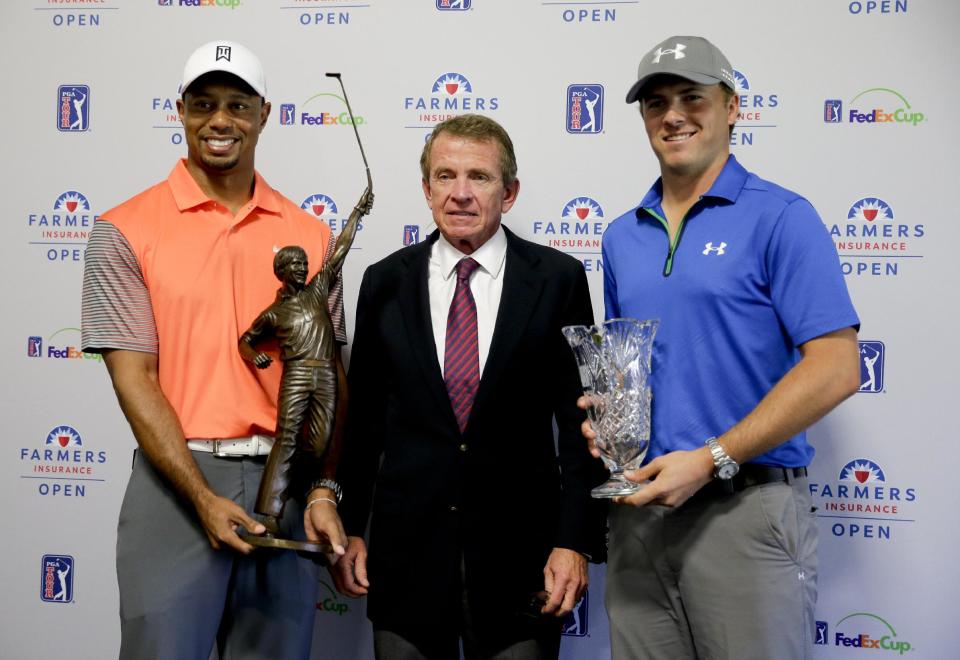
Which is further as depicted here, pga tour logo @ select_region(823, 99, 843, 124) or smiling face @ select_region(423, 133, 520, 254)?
pga tour logo @ select_region(823, 99, 843, 124)

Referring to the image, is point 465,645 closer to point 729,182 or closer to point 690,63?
point 729,182

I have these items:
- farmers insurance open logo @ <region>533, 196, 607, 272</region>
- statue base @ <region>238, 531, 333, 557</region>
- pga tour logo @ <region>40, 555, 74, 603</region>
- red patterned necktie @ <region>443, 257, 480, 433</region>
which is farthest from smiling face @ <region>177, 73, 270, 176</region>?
pga tour logo @ <region>40, 555, 74, 603</region>

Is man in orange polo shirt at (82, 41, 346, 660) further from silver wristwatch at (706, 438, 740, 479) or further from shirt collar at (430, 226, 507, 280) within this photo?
silver wristwatch at (706, 438, 740, 479)

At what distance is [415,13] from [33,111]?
4.17 ft

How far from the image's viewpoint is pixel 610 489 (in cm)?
152

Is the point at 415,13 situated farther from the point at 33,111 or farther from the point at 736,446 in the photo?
the point at 736,446

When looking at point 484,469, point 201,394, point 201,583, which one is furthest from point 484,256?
point 201,583

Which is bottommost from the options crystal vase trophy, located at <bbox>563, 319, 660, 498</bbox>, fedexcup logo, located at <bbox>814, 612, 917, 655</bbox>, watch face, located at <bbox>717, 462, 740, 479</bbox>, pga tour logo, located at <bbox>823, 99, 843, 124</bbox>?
fedexcup logo, located at <bbox>814, 612, 917, 655</bbox>

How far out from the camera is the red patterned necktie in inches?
71.8

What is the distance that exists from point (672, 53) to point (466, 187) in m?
0.51

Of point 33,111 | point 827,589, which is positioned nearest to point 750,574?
point 827,589

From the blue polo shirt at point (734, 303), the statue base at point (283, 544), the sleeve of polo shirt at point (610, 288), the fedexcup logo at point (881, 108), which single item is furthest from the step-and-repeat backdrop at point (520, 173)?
the statue base at point (283, 544)

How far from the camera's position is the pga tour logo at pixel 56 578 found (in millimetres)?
2686

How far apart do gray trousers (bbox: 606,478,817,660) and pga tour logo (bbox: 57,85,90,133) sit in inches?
82.8
